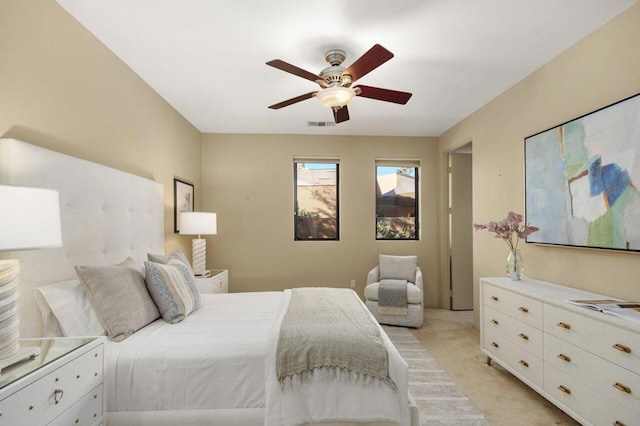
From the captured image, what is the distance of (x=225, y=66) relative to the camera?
2.65 meters

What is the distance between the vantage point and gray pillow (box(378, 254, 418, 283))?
4.29 meters

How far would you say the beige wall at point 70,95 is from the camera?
5.32ft

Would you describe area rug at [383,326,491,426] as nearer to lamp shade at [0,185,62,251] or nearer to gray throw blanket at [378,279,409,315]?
gray throw blanket at [378,279,409,315]

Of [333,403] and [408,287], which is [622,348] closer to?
[333,403]

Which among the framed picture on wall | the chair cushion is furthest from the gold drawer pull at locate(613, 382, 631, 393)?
the framed picture on wall

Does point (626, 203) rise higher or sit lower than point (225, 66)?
lower

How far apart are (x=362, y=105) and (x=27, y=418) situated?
3466mm

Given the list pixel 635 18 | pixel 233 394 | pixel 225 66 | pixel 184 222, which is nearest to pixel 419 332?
pixel 233 394

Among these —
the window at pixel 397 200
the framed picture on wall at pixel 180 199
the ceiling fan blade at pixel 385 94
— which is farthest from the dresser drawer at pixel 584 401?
the framed picture on wall at pixel 180 199

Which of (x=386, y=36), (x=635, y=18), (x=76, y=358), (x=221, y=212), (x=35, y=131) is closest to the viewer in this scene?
(x=76, y=358)

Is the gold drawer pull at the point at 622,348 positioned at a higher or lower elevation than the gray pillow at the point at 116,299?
lower

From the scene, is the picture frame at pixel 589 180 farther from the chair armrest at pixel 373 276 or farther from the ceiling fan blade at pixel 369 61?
the chair armrest at pixel 373 276

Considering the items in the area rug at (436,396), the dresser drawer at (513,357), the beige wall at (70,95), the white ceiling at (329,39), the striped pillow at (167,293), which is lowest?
the area rug at (436,396)

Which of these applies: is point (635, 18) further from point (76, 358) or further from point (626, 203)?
point (76, 358)
